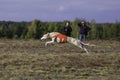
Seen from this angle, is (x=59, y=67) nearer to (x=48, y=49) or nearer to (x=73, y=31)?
(x=48, y=49)

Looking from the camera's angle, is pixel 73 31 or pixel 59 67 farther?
pixel 73 31

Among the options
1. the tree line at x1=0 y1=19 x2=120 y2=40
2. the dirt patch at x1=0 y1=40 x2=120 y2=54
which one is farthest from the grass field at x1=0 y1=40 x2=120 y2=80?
the tree line at x1=0 y1=19 x2=120 y2=40

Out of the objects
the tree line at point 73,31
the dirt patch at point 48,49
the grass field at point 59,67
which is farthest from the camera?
the tree line at point 73,31

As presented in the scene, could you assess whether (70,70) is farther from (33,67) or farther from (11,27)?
(11,27)

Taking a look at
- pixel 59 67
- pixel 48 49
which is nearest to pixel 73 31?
pixel 48 49

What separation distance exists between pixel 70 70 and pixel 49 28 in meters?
31.4

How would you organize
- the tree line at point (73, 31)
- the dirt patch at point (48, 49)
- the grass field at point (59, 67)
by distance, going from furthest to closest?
the tree line at point (73, 31) < the dirt patch at point (48, 49) < the grass field at point (59, 67)

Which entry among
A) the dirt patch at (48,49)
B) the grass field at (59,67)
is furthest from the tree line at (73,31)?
the grass field at (59,67)

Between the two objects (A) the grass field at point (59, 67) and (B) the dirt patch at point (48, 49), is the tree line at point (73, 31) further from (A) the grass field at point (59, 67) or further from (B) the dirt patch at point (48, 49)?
(A) the grass field at point (59, 67)

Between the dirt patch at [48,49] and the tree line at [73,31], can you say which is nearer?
the dirt patch at [48,49]

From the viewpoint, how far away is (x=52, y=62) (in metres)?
18.2

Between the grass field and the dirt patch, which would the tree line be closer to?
the dirt patch

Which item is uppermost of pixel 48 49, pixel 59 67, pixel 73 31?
pixel 73 31

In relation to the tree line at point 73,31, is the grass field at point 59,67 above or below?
below
